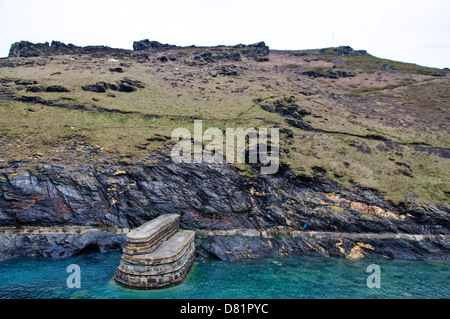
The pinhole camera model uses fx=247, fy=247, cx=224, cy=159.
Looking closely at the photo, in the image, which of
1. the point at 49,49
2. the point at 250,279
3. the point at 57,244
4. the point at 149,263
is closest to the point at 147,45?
the point at 49,49

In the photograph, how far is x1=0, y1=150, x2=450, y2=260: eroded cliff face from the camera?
2275cm

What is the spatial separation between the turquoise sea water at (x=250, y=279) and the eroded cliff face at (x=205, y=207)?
1.52 m

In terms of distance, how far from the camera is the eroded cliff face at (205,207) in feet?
74.6

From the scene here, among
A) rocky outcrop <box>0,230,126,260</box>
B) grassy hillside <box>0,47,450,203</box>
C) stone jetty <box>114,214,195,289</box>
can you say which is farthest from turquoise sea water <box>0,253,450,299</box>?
grassy hillside <box>0,47,450,203</box>

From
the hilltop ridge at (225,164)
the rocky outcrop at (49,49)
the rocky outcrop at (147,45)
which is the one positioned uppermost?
the rocky outcrop at (147,45)

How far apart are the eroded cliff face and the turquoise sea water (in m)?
1.52

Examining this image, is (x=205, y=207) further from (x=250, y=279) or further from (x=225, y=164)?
(x=250, y=279)

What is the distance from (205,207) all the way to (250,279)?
9274mm

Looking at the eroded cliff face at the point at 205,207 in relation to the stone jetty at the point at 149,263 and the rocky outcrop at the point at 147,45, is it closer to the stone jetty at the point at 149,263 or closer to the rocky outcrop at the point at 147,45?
the stone jetty at the point at 149,263

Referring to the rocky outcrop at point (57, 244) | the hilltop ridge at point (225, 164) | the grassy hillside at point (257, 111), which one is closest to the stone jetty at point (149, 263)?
the hilltop ridge at point (225, 164)

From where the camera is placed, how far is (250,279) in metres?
19.1

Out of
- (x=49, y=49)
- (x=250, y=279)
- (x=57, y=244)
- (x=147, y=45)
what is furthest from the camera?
(x=147, y=45)

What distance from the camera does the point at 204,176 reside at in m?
28.4

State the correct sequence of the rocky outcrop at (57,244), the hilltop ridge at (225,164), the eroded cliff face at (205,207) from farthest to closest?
the hilltop ridge at (225,164), the eroded cliff face at (205,207), the rocky outcrop at (57,244)
